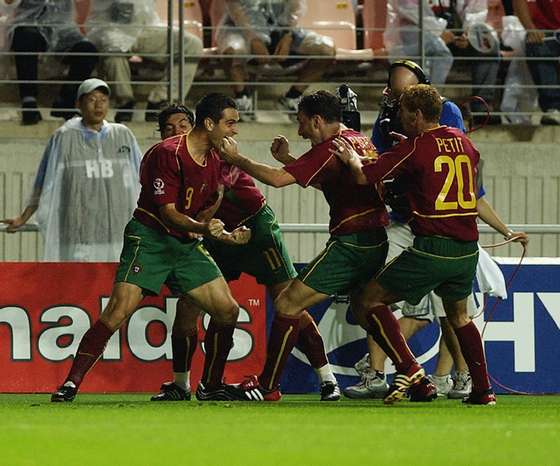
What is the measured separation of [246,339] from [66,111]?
371 centimetres

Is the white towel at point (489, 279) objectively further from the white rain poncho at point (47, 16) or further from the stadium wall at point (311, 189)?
the white rain poncho at point (47, 16)

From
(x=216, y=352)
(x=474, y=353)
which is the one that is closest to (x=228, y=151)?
(x=216, y=352)

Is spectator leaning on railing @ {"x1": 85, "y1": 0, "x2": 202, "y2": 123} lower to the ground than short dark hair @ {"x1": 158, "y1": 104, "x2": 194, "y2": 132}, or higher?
higher

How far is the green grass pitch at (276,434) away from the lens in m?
6.43

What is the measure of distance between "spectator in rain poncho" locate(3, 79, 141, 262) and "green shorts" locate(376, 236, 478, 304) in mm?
3147

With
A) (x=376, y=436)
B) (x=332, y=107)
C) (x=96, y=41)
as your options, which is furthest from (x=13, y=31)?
(x=376, y=436)

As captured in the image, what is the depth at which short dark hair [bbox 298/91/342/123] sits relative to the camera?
973 cm

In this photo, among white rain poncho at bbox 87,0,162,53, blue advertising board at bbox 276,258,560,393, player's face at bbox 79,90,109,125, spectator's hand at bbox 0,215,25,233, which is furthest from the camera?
white rain poncho at bbox 87,0,162,53

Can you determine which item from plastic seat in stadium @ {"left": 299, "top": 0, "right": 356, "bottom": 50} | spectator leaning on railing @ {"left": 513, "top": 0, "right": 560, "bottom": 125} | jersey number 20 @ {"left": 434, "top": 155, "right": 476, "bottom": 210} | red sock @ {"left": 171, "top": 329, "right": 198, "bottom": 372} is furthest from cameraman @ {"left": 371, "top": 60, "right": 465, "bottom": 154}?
spectator leaning on railing @ {"left": 513, "top": 0, "right": 560, "bottom": 125}

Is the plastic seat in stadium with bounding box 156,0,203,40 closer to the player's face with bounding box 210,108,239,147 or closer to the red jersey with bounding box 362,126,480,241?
the player's face with bounding box 210,108,239,147

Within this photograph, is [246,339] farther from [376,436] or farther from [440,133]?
[376,436]

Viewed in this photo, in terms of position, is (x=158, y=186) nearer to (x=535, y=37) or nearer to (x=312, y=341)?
(x=312, y=341)

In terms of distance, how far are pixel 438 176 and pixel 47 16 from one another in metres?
5.99

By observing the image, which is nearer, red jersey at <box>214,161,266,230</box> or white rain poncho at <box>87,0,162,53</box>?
red jersey at <box>214,161,266,230</box>
